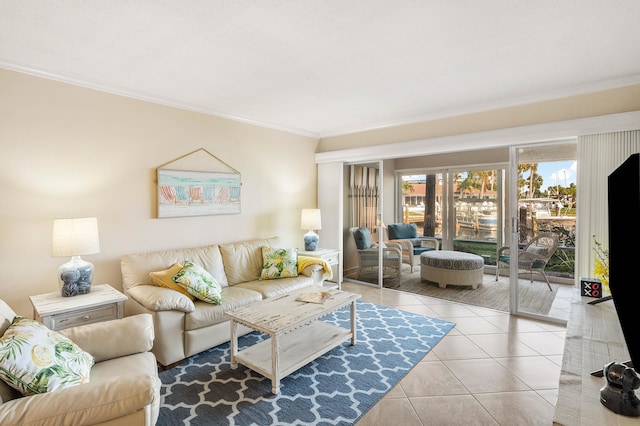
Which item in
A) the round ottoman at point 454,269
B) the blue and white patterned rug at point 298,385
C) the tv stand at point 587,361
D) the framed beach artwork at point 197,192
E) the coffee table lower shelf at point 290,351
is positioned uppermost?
the framed beach artwork at point 197,192

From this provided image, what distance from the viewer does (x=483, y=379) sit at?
8.22ft

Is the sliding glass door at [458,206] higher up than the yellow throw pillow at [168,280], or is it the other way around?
the sliding glass door at [458,206]

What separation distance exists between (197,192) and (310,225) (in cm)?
178

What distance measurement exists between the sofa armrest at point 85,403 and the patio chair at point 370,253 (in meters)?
4.29

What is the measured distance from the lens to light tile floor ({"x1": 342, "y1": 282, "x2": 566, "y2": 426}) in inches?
81.9

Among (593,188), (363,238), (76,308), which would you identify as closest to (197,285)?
(76,308)

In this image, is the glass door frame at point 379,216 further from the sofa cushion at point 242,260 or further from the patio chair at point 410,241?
the sofa cushion at point 242,260

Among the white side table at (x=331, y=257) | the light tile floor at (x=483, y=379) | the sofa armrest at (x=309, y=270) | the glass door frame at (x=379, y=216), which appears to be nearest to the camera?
the light tile floor at (x=483, y=379)

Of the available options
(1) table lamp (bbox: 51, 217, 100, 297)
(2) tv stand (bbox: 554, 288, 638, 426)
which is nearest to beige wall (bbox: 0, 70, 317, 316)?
(1) table lamp (bbox: 51, 217, 100, 297)

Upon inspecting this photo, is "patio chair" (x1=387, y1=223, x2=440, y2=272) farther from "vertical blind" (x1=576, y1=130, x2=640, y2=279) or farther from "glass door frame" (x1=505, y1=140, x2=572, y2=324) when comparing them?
"vertical blind" (x1=576, y1=130, x2=640, y2=279)

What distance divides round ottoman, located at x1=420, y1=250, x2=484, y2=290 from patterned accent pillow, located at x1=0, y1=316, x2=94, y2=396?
4765 mm

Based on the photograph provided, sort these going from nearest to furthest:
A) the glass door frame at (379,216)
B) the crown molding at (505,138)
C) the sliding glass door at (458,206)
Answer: the crown molding at (505,138) → the glass door frame at (379,216) → the sliding glass door at (458,206)

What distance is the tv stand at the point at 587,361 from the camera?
110 centimetres

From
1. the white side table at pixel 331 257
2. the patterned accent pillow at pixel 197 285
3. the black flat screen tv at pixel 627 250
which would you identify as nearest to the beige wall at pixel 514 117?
the white side table at pixel 331 257
